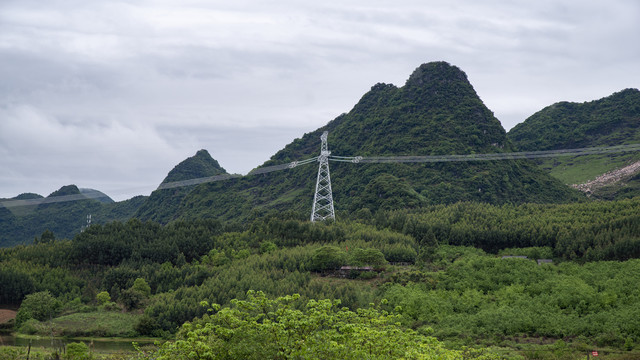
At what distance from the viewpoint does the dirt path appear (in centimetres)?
3534

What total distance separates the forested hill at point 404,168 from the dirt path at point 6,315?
32.4 meters

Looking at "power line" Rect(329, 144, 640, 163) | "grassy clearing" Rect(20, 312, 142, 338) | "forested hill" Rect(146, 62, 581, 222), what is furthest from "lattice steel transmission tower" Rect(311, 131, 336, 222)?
"grassy clearing" Rect(20, 312, 142, 338)

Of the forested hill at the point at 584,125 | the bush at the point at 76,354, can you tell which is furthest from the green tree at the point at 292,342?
the forested hill at the point at 584,125

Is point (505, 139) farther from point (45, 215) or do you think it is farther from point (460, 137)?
point (45, 215)

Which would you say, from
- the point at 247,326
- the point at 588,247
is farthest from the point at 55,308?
the point at 588,247

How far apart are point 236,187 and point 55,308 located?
48.8 m

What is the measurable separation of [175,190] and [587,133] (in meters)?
67.5

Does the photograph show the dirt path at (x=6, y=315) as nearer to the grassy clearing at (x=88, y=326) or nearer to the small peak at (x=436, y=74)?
the grassy clearing at (x=88, y=326)

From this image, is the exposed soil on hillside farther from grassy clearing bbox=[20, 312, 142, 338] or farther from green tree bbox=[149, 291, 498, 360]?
green tree bbox=[149, 291, 498, 360]

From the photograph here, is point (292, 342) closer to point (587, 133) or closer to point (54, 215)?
point (54, 215)

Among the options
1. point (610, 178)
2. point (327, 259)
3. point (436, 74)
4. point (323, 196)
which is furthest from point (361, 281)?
point (436, 74)

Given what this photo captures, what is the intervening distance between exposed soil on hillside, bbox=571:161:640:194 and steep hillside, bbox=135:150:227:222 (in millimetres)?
57951

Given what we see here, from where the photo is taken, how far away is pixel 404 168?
229 ft

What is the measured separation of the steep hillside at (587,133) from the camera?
75.1m
